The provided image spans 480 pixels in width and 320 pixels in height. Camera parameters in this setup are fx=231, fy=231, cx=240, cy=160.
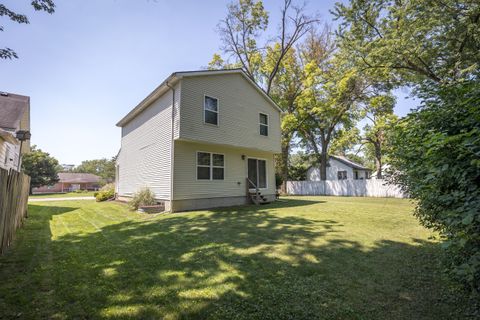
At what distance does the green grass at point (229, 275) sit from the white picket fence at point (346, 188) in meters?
14.1

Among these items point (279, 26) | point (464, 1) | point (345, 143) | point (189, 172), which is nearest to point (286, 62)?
point (279, 26)

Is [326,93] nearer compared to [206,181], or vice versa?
[206,181]

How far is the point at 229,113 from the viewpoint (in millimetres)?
11672

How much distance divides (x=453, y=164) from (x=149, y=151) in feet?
38.9

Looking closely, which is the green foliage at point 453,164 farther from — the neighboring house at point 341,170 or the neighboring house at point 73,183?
the neighboring house at point 73,183

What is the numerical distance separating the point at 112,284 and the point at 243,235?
10.2 ft

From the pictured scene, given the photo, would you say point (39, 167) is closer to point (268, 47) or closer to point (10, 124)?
point (10, 124)

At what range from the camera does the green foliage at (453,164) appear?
1771 millimetres

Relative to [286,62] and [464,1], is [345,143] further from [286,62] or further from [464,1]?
[464,1]

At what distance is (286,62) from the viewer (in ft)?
75.2

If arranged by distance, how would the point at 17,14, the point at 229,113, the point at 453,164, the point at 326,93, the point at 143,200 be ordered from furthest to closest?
the point at 326,93, the point at 229,113, the point at 143,200, the point at 17,14, the point at 453,164

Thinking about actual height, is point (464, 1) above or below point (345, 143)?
above

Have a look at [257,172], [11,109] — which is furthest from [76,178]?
[257,172]

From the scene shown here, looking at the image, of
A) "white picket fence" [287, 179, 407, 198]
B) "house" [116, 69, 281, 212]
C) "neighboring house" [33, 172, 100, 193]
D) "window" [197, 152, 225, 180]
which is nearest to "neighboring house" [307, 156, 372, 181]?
"white picket fence" [287, 179, 407, 198]
